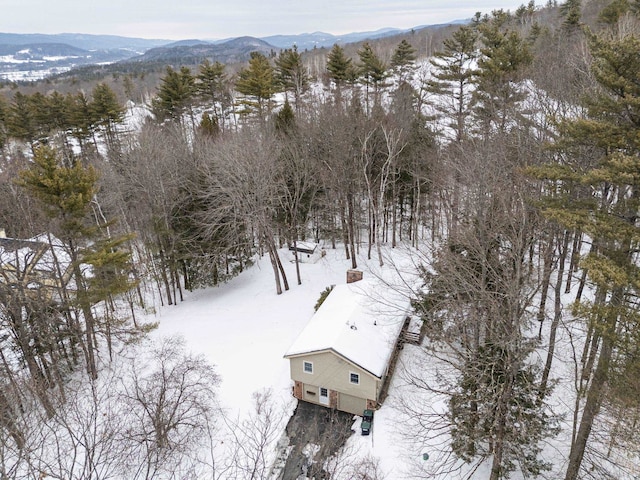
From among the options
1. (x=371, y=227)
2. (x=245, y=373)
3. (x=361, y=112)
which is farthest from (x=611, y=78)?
(x=371, y=227)

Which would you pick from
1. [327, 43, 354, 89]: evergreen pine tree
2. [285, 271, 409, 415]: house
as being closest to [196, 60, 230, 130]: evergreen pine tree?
[327, 43, 354, 89]: evergreen pine tree

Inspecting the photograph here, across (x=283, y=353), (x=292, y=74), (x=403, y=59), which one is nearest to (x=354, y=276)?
(x=283, y=353)

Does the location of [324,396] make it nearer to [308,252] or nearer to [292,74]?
[308,252]

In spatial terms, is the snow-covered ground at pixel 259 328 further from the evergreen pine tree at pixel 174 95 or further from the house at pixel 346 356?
the evergreen pine tree at pixel 174 95

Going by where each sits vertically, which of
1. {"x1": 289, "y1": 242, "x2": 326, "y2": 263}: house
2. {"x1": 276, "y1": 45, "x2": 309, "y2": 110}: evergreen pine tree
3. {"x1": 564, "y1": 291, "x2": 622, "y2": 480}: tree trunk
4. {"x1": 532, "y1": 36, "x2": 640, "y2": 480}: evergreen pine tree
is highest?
→ {"x1": 276, "y1": 45, "x2": 309, "y2": 110}: evergreen pine tree

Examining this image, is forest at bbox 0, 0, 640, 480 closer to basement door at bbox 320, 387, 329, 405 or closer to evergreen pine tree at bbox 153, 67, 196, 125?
evergreen pine tree at bbox 153, 67, 196, 125

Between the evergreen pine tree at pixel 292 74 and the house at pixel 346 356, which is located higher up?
the evergreen pine tree at pixel 292 74

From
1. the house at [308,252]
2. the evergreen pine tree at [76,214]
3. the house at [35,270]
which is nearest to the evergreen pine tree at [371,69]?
the house at [308,252]
